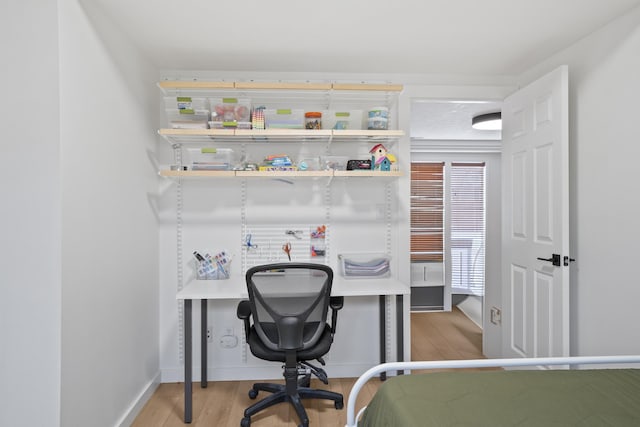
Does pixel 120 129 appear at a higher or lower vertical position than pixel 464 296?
higher

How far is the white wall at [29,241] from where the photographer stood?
157cm

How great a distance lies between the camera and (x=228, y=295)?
230cm

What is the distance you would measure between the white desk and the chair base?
395mm

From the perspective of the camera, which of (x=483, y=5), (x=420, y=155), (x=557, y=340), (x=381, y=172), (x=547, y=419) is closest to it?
(x=547, y=419)

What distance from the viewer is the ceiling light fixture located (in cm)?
374

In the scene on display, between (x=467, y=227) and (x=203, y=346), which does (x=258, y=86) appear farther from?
(x=467, y=227)

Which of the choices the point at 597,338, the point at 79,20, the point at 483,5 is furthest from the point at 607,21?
the point at 79,20

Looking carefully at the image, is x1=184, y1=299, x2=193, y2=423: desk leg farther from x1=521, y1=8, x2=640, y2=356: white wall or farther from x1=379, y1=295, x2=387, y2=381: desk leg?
x1=521, y1=8, x2=640, y2=356: white wall

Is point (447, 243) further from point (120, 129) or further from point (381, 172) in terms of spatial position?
point (120, 129)

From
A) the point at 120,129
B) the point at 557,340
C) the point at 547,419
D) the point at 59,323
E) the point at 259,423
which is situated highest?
the point at 120,129

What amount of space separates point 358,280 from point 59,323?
1779mm

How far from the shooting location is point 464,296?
217 inches

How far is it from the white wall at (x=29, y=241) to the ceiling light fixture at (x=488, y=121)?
3.58 metres

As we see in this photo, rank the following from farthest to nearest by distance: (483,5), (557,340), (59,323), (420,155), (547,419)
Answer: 1. (420,155)
2. (557,340)
3. (483,5)
4. (59,323)
5. (547,419)
